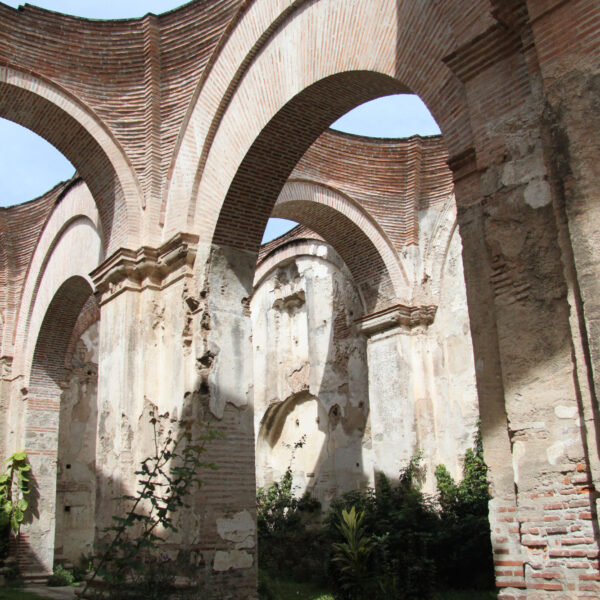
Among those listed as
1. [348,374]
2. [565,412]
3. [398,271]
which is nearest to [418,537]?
[398,271]

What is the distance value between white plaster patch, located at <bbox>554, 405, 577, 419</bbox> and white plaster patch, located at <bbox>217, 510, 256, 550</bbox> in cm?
414

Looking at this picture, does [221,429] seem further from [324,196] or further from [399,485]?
[324,196]

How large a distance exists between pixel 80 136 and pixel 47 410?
17.7ft

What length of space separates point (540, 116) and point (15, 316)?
11.0 meters

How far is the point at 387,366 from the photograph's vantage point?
1030cm

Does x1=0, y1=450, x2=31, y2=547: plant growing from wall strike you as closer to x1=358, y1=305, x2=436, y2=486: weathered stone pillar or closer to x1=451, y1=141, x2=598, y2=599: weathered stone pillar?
x1=358, y1=305, x2=436, y2=486: weathered stone pillar

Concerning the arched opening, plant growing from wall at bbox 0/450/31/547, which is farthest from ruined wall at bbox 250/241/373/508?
plant growing from wall at bbox 0/450/31/547

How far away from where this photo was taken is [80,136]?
8.02m

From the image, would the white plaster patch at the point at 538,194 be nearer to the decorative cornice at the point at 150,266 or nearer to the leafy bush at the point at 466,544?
the decorative cornice at the point at 150,266

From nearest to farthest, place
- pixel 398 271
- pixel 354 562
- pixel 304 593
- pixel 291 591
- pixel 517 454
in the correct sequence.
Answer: pixel 517 454 < pixel 354 562 < pixel 304 593 < pixel 291 591 < pixel 398 271

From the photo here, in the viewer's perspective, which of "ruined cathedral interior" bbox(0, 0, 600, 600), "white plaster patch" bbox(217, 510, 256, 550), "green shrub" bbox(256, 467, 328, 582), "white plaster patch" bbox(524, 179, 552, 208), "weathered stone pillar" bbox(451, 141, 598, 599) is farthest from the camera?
"green shrub" bbox(256, 467, 328, 582)

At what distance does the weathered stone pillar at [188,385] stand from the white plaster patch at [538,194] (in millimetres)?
4150

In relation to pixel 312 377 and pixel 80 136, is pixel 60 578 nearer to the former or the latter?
pixel 312 377

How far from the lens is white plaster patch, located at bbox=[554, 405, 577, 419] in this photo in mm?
3162
